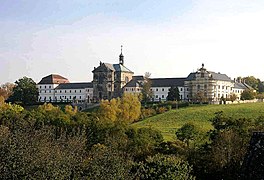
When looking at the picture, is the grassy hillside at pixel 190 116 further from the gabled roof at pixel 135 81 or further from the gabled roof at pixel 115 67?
the gabled roof at pixel 115 67

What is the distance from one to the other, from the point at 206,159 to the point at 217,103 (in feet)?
186

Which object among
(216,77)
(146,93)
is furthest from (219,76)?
(146,93)

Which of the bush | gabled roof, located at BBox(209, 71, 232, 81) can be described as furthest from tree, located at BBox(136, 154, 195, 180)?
gabled roof, located at BBox(209, 71, 232, 81)

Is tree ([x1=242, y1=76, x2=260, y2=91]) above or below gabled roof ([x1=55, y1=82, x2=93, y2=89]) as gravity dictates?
above

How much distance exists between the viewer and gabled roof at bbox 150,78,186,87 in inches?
4242

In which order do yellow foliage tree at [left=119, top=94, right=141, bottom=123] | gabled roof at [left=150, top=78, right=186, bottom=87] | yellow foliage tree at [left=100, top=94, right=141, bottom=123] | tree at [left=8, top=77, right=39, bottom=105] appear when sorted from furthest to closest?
gabled roof at [left=150, top=78, right=186, bottom=87]
tree at [left=8, top=77, right=39, bottom=105]
yellow foliage tree at [left=119, top=94, right=141, bottom=123]
yellow foliage tree at [left=100, top=94, right=141, bottom=123]

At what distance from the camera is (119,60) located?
116438 millimetres

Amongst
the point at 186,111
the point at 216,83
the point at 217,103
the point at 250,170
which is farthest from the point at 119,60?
the point at 250,170

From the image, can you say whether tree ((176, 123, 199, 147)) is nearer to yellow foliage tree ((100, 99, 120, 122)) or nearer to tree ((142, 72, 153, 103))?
yellow foliage tree ((100, 99, 120, 122))

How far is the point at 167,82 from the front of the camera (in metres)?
111

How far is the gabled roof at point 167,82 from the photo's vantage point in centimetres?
10774

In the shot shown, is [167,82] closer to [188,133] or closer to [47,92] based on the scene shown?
[47,92]

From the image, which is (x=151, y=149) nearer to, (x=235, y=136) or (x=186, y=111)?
(x=235, y=136)

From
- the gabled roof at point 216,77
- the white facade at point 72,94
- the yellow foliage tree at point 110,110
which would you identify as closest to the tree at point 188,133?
the yellow foliage tree at point 110,110
